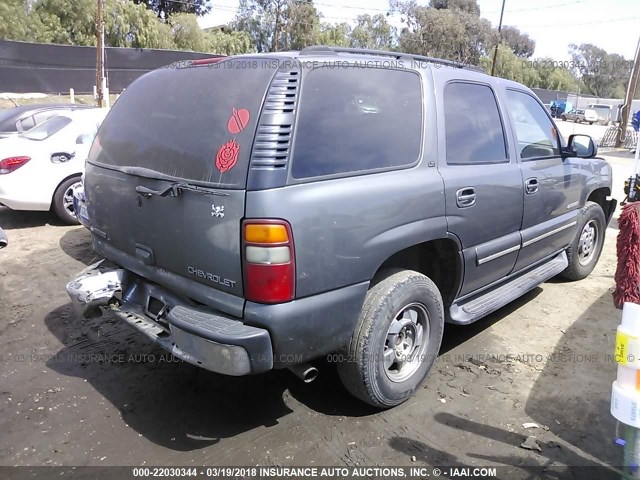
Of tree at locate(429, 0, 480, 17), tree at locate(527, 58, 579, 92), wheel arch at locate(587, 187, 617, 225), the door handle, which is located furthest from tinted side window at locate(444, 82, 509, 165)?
tree at locate(527, 58, 579, 92)

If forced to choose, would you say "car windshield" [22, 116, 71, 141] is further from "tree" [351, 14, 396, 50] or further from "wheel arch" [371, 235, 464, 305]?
"tree" [351, 14, 396, 50]

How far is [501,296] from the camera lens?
393 cm

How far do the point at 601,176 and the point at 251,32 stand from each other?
50.9 m

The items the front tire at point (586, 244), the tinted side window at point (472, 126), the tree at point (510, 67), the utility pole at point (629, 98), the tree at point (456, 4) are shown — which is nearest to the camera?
the tinted side window at point (472, 126)

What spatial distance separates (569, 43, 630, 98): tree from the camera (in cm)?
8375

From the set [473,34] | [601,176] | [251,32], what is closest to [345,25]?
[251,32]

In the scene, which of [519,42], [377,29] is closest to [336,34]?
[377,29]

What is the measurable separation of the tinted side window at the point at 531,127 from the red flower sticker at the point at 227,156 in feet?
8.12

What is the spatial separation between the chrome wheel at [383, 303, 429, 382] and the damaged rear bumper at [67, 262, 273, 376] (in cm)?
86

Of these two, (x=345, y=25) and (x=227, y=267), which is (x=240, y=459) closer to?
(x=227, y=267)

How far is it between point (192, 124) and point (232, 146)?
1.30ft

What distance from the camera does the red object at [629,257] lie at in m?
2.60

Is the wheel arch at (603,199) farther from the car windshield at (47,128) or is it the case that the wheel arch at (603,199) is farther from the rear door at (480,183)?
the car windshield at (47,128)

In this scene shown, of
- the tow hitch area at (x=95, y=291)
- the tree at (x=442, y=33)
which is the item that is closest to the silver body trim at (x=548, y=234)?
the tow hitch area at (x=95, y=291)
